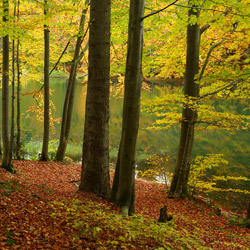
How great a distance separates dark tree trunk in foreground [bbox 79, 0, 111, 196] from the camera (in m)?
5.37

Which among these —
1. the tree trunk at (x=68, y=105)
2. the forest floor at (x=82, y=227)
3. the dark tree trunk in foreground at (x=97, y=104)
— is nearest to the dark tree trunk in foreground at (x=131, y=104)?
the forest floor at (x=82, y=227)

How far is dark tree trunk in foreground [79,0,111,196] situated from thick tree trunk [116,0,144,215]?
4.11 ft

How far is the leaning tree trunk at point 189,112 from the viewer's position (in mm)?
7617

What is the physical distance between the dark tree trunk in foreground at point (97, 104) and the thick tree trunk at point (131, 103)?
1251 millimetres

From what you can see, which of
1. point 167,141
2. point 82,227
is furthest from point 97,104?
point 167,141

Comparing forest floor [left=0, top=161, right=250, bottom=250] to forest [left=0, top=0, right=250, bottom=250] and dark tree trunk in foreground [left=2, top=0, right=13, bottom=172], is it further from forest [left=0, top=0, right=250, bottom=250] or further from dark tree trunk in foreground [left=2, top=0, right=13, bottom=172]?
dark tree trunk in foreground [left=2, top=0, right=13, bottom=172]

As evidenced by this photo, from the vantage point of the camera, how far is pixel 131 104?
4262 mm

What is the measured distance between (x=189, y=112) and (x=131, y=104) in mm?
4149

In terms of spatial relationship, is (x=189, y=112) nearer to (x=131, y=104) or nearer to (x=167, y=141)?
(x=131, y=104)

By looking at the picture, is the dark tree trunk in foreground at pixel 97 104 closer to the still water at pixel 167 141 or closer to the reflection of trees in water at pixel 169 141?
the still water at pixel 167 141

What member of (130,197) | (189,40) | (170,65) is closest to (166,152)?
(170,65)

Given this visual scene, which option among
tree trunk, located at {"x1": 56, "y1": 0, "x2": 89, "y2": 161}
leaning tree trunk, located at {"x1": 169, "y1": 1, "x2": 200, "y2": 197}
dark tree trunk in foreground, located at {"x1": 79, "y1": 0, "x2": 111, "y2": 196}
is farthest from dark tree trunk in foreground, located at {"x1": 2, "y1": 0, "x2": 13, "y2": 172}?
leaning tree trunk, located at {"x1": 169, "y1": 1, "x2": 200, "y2": 197}

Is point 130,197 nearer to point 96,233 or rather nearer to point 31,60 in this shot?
point 96,233

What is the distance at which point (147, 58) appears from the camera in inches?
→ 354
